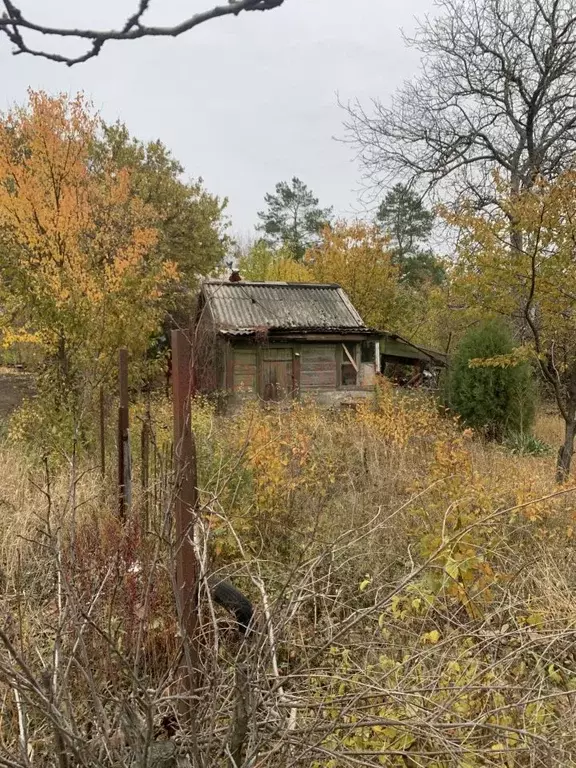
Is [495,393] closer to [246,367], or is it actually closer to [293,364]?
[293,364]

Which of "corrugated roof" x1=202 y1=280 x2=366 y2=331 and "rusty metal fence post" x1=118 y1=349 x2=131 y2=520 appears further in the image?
"corrugated roof" x1=202 y1=280 x2=366 y2=331

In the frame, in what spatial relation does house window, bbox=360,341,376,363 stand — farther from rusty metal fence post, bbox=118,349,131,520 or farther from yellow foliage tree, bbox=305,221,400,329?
rusty metal fence post, bbox=118,349,131,520

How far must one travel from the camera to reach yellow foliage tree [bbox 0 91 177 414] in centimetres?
689

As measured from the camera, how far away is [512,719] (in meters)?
2.22

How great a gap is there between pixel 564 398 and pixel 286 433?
381 cm

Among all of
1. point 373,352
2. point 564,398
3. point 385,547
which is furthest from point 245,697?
point 373,352

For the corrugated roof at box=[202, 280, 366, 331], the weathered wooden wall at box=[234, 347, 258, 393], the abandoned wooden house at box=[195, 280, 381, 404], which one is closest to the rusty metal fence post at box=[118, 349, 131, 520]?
the abandoned wooden house at box=[195, 280, 381, 404]

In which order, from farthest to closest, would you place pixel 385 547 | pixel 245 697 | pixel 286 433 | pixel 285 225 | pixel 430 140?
pixel 285 225, pixel 430 140, pixel 286 433, pixel 385 547, pixel 245 697

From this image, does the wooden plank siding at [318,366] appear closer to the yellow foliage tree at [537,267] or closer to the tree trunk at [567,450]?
the yellow foliage tree at [537,267]

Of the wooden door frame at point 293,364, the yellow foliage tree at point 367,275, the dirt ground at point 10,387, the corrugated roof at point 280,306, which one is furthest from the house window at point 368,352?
the dirt ground at point 10,387

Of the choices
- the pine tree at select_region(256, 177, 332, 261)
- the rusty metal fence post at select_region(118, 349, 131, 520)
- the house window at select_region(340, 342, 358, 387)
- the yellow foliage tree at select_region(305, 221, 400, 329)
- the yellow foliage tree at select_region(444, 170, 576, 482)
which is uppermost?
the pine tree at select_region(256, 177, 332, 261)

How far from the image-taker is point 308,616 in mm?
3396

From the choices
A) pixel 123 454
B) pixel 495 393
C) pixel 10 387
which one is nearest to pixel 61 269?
pixel 123 454

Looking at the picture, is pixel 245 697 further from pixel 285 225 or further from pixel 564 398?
pixel 285 225
